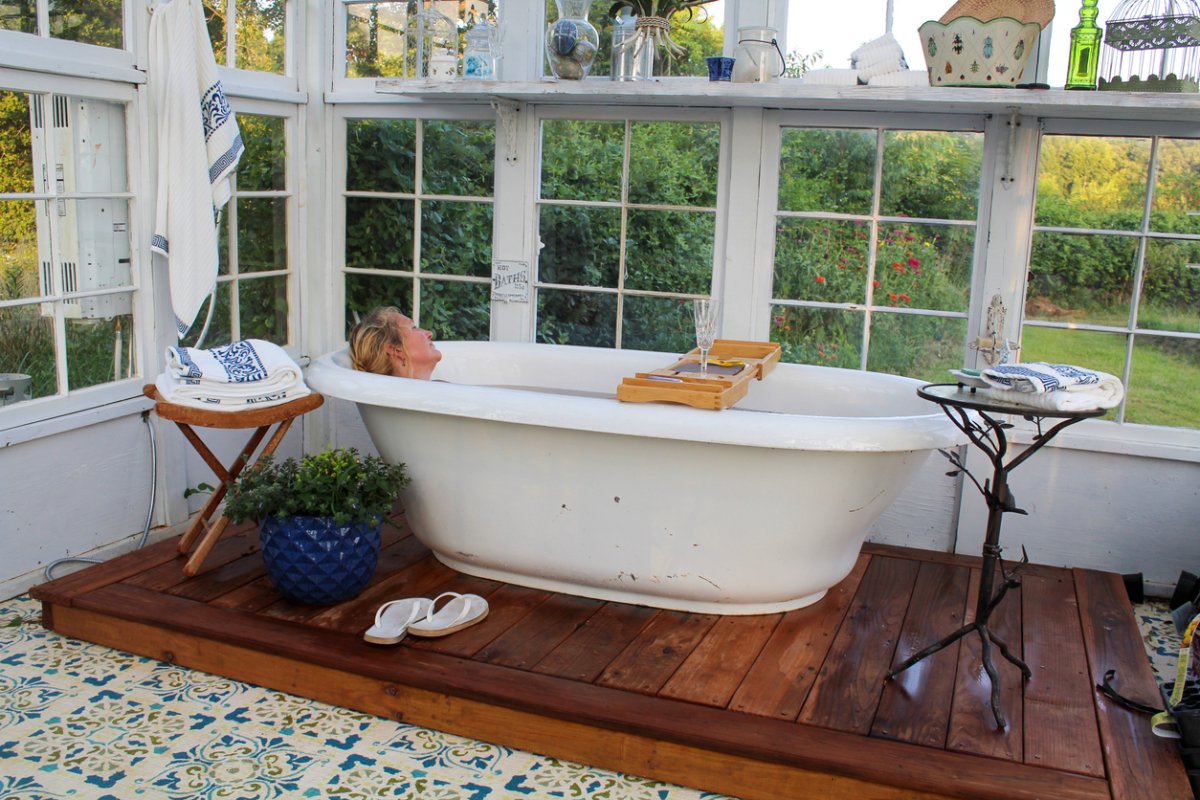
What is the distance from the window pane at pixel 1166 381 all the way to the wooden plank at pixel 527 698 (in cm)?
165

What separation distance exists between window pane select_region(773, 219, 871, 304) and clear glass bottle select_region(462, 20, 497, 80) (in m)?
1.17

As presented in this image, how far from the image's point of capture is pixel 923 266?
3.79 meters

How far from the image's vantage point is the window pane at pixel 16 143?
3164 millimetres

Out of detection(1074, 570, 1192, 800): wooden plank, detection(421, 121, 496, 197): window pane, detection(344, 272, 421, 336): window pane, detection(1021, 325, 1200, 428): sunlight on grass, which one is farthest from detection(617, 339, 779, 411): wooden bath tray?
detection(344, 272, 421, 336): window pane

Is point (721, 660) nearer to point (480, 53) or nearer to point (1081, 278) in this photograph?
point (1081, 278)

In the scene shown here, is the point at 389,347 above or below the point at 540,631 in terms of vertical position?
above

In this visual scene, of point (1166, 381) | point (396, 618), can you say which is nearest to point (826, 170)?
point (1166, 381)

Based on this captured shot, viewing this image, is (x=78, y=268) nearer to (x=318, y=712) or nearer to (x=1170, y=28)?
(x=318, y=712)

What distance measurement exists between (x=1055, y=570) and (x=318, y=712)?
7.54 ft

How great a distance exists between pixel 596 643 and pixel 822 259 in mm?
1658

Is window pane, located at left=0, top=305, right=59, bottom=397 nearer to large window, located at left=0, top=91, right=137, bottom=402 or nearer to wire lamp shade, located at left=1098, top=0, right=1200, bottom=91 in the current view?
large window, located at left=0, top=91, right=137, bottom=402

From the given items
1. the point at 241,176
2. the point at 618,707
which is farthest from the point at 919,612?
the point at 241,176

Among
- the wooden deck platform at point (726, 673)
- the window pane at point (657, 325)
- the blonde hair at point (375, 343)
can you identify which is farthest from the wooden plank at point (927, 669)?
the blonde hair at point (375, 343)

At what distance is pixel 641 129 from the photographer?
160 inches
